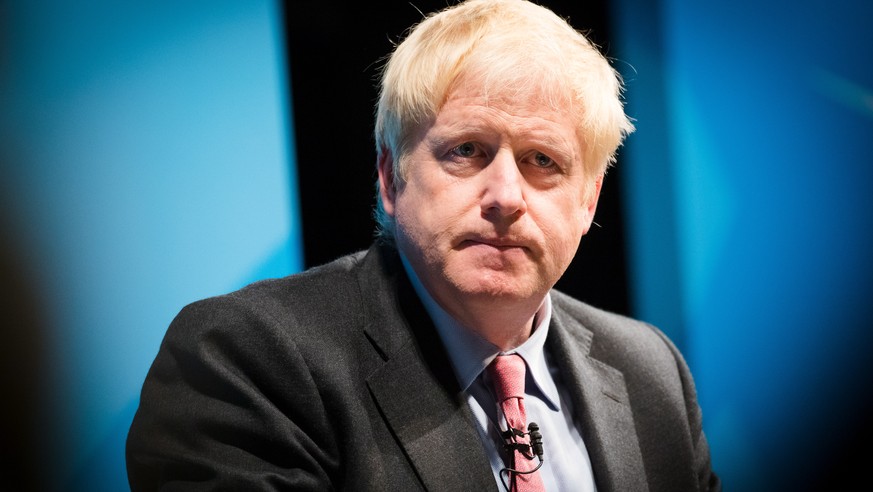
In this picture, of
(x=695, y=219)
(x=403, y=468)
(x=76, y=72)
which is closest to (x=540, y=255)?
(x=403, y=468)

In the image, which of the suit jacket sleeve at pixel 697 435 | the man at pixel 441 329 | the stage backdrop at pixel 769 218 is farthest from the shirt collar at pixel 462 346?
the stage backdrop at pixel 769 218

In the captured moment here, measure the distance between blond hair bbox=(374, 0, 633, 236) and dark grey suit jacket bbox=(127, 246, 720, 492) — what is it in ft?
1.16

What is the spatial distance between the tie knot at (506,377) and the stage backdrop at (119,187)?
2.40 feet

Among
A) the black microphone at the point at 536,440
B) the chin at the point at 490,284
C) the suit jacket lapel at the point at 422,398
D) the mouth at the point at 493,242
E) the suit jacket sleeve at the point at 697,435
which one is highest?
the mouth at the point at 493,242

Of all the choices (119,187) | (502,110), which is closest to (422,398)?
(502,110)

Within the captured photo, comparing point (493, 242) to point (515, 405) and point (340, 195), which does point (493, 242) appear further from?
point (340, 195)

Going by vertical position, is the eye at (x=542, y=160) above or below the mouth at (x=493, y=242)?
above

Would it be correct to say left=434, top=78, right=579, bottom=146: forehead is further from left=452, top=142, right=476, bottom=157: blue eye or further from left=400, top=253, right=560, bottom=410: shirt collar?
left=400, top=253, right=560, bottom=410: shirt collar

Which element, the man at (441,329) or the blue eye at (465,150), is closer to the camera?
the man at (441,329)

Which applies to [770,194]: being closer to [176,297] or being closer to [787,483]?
[787,483]

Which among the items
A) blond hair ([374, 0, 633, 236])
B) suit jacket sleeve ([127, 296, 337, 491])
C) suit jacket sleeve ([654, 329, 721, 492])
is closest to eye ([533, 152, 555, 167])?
blond hair ([374, 0, 633, 236])

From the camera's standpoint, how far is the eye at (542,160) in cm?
182

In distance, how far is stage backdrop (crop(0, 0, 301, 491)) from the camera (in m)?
1.61

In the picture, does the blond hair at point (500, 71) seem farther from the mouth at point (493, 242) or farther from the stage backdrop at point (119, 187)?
the stage backdrop at point (119, 187)
